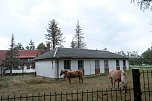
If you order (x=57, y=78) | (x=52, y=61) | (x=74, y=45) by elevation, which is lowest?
(x=57, y=78)

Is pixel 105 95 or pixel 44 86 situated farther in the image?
pixel 44 86

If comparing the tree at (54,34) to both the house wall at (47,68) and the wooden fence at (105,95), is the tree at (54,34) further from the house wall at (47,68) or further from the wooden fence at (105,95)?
the wooden fence at (105,95)

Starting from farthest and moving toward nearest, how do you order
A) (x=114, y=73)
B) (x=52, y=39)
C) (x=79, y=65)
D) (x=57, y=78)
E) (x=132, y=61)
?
(x=132, y=61), (x=52, y=39), (x=79, y=65), (x=57, y=78), (x=114, y=73)

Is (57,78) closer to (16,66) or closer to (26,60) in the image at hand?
(16,66)

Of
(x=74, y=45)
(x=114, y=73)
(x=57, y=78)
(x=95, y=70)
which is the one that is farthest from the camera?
(x=74, y=45)

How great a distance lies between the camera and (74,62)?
31578 millimetres

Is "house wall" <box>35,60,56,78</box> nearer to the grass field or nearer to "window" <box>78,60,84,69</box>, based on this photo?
"window" <box>78,60,84,69</box>

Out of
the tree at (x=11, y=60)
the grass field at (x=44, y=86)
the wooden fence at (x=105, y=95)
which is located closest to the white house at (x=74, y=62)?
the grass field at (x=44, y=86)

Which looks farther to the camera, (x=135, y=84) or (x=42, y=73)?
(x=42, y=73)

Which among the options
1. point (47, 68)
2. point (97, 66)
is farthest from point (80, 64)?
point (47, 68)

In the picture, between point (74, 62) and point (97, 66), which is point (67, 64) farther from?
point (97, 66)

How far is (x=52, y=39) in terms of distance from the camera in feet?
200

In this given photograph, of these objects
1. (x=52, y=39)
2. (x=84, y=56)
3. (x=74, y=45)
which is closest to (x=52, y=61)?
(x=84, y=56)

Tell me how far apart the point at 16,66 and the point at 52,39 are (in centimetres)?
1370
